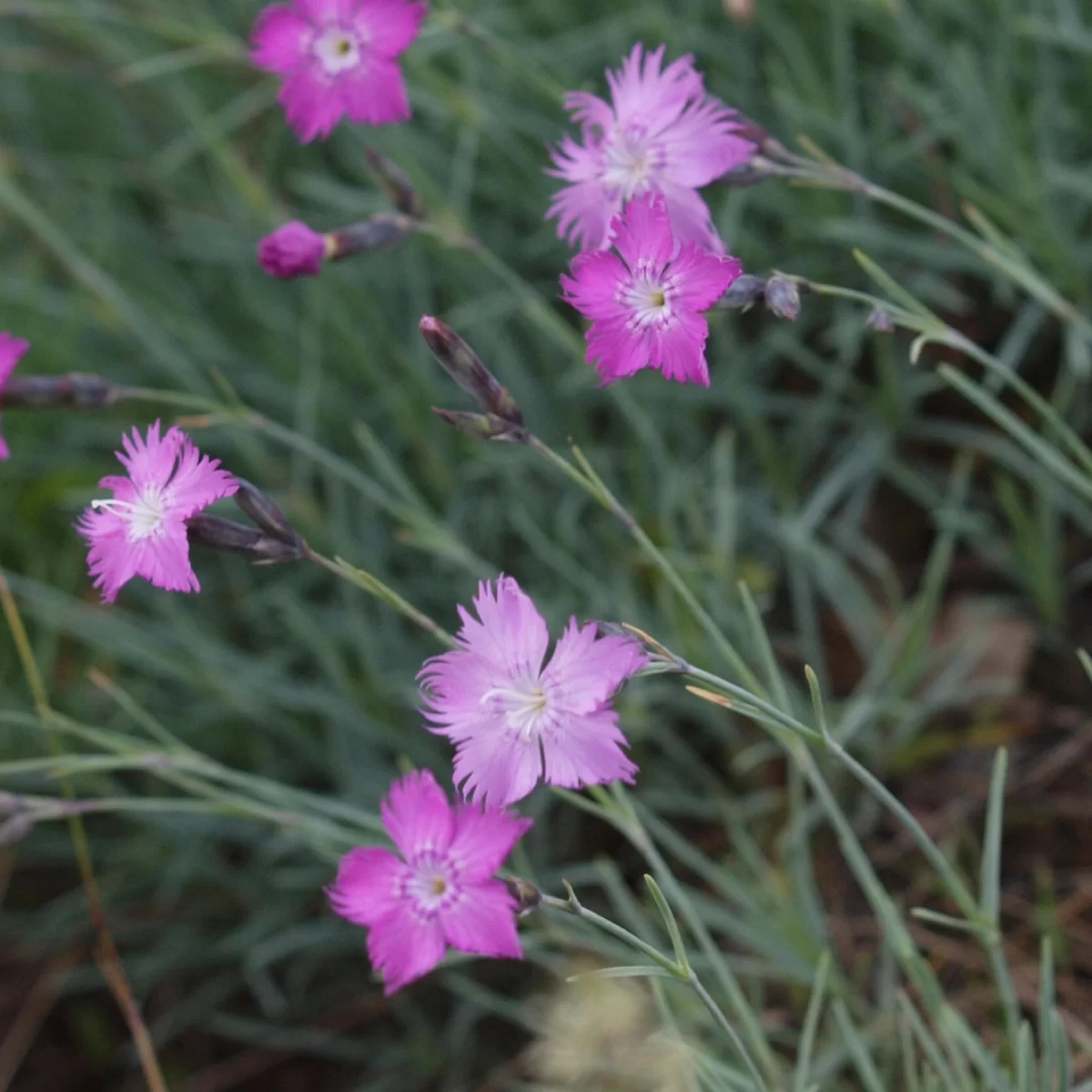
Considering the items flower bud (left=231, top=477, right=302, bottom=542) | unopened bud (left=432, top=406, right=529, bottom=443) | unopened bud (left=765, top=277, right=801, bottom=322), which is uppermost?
unopened bud (left=765, top=277, right=801, bottom=322)

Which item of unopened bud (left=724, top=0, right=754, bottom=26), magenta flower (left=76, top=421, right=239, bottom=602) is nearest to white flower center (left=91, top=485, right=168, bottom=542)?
magenta flower (left=76, top=421, right=239, bottom=602)

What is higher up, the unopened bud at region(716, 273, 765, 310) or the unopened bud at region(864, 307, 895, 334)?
the unopened bud at region(864, 307, 895, 334)

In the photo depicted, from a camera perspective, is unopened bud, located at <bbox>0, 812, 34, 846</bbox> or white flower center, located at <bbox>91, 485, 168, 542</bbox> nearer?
white flower center, located at <bbox>91, 485, 168, 542</bbox>

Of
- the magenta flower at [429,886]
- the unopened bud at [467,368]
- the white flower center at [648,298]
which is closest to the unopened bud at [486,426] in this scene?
the unopened bud at [467,368]

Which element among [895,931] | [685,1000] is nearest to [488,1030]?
[685,1000]

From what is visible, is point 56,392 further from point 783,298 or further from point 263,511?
A: point 783,298

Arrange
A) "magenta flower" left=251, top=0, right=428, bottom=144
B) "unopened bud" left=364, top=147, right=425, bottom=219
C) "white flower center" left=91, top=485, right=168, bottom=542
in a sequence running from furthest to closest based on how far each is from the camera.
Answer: "unopened bud" left=364, top=147, right=425, bottom=219 → "magenta flower" left=251, top=0, right=428, bottom=144 → "white flower center" left=91, top=485, right=168, bottom=542

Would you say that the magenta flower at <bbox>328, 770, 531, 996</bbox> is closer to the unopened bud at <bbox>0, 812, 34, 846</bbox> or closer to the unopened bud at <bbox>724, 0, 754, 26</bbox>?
the unopened bud at <bbox>0, 812, 34, 846</bbox>
